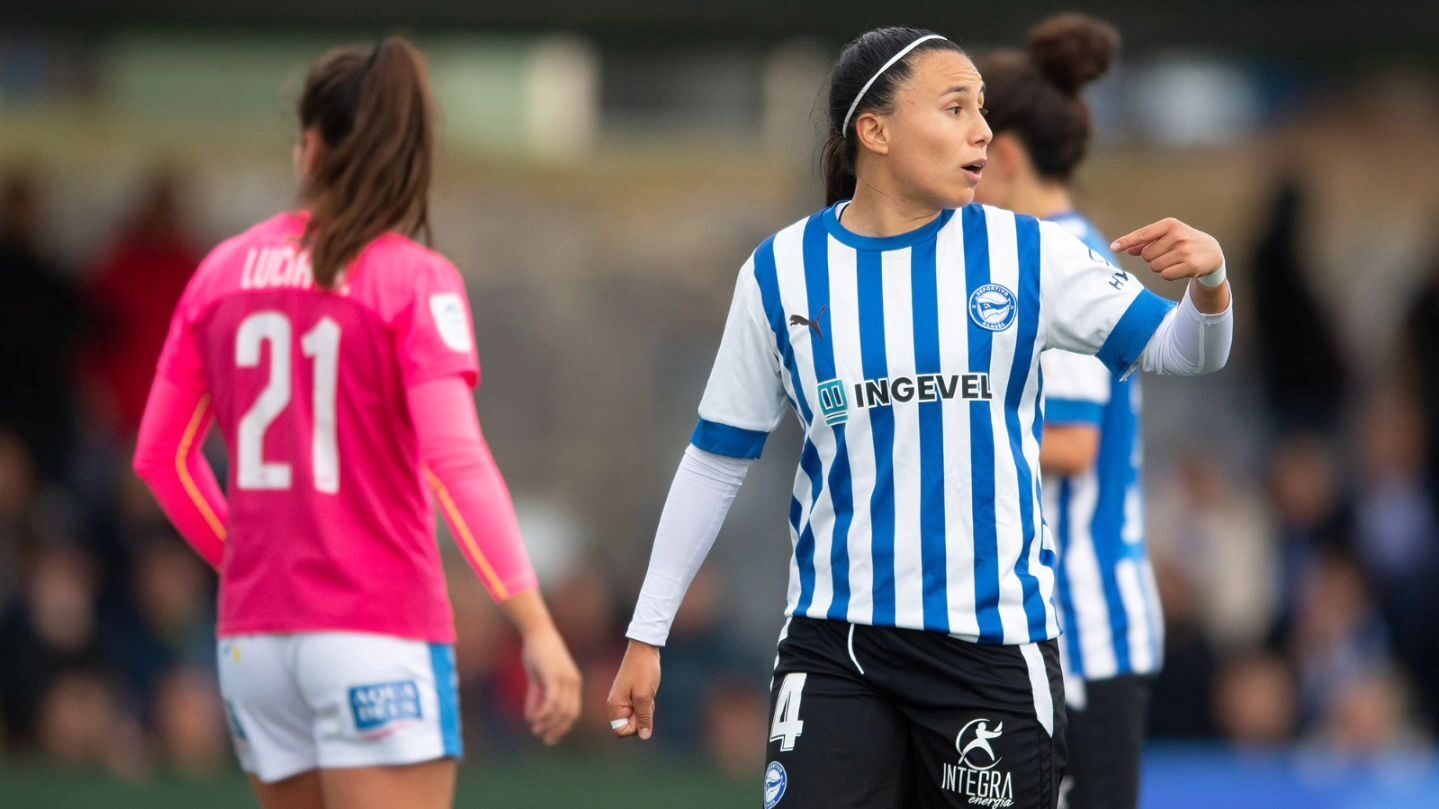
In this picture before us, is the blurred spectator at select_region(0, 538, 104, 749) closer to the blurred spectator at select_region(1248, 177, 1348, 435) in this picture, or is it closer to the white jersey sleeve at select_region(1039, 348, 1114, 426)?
the white jersey sleeve at select_region(1039, 348, 1114, 426)

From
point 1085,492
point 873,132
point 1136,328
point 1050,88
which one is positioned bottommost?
point 1085,492

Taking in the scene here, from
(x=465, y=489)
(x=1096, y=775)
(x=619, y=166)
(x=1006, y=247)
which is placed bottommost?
(x=1096, y=775)

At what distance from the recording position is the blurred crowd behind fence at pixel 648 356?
8945 millimetres

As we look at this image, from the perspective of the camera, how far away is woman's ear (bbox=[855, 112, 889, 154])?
152 inches

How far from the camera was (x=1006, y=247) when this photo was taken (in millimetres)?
3781

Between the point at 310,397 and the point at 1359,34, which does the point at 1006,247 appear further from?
the point at 1359,34

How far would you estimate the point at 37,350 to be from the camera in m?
9.41

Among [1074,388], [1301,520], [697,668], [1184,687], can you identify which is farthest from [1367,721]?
[1074,388]

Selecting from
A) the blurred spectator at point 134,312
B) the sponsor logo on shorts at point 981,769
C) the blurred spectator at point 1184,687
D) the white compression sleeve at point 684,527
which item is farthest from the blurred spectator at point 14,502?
the sponsor logo on shorts at point 981,769

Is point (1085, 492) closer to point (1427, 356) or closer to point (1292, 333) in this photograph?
point (1292, 333)

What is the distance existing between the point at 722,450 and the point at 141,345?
631cm

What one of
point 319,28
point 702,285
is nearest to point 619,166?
point 702,285

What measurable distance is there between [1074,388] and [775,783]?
1310 mm

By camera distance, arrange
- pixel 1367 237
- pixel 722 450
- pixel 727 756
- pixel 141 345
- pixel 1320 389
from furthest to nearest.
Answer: pixel 1367 237 < pixel 1320 389 < pixel 141 345 < pixel 727 756 < pixel 722 450
